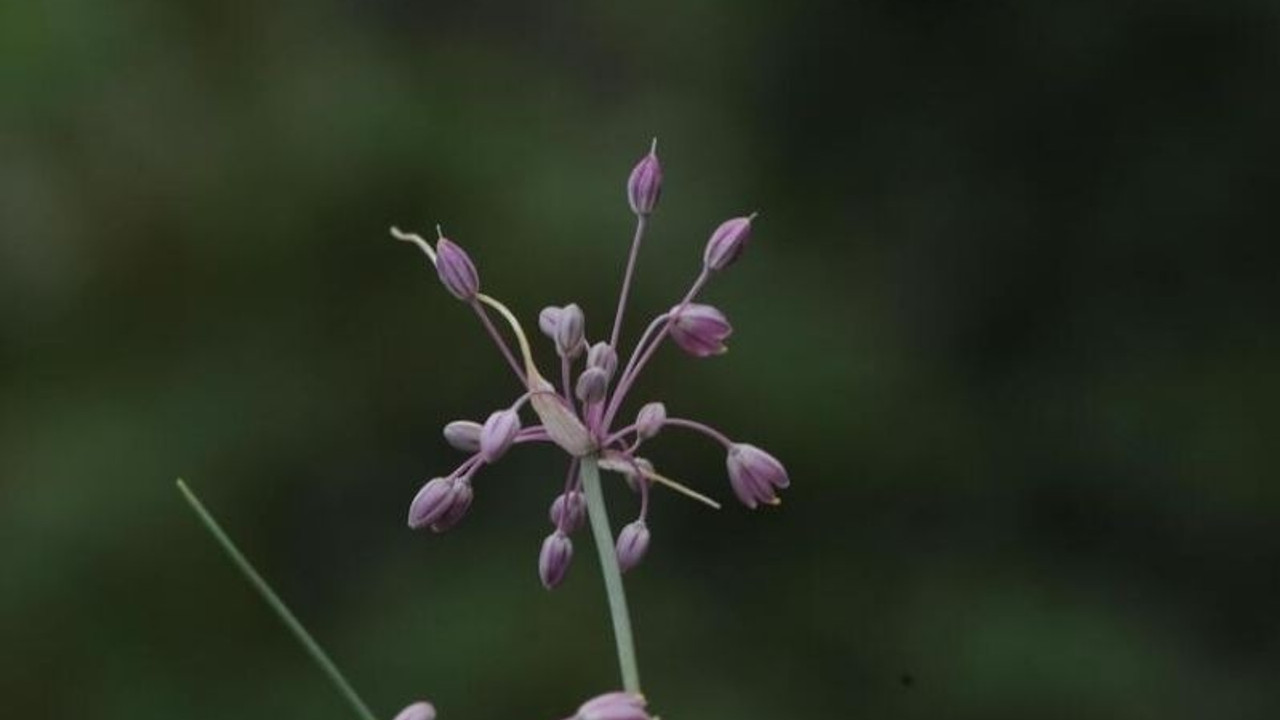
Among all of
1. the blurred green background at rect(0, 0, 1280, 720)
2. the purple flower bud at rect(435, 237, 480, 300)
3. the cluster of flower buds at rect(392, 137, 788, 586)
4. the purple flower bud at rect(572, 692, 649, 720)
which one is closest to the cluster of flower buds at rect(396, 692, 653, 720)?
the purple flower bud at rect(572, 692, 649, 720)

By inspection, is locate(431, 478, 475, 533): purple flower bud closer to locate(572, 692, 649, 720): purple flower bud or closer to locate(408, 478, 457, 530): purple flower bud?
locate(408, 478, 457, 530): purple flower bud

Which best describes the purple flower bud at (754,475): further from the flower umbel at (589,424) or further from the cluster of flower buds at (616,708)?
the cluster of flower buds at (616,708)

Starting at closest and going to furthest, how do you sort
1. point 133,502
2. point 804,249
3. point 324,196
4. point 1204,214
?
1. point 133,502
2. point 324,196
3. point 804,249
4. point 1204,214

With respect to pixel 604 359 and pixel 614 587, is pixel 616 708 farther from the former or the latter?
pixel 604 359

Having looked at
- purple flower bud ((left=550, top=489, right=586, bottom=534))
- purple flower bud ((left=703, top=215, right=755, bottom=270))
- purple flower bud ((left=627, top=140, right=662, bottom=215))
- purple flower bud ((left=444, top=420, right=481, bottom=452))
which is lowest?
purple flower bud ((left=550, top=489, right=586, bottom=534))

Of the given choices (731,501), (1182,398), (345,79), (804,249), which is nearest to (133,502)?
(345,79)

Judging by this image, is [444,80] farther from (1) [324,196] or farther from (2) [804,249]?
(2) [804,249]

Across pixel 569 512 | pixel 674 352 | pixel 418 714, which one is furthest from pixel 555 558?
pixel 674 352
